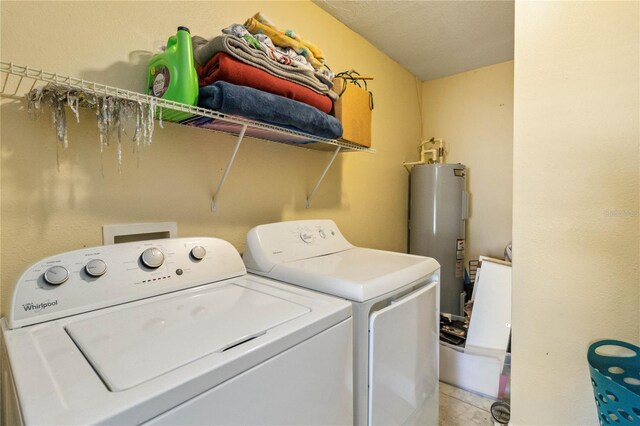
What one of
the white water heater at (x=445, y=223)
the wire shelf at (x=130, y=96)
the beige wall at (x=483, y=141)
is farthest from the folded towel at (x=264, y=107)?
the beige wall at (x=483, y=141)

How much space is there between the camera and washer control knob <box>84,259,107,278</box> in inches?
34.9

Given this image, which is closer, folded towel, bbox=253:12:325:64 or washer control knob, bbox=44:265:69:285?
washer control knob, bbox=44:265:69:285

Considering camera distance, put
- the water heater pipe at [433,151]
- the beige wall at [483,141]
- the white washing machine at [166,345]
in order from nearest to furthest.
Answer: the white washing machine at [166,345] → the beige wall at [483,141] → the water heater pipe at [433,151]

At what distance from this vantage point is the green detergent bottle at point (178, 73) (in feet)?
3.40

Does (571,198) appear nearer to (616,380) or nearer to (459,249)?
(616,380)

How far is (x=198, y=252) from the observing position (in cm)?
112

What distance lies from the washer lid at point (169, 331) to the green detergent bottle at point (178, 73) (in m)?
0.69

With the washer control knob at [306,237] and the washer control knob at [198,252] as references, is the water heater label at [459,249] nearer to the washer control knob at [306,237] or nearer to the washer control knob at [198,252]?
the washer control knob at [306,237]

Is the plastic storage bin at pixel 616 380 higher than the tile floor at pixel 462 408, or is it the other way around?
the plastic storage bin at pixel 616 380

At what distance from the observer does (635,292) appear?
1.16m

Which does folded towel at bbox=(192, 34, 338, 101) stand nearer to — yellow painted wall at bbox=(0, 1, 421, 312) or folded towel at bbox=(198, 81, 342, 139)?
folded towel at bbox=(198, 81, 342, 139)

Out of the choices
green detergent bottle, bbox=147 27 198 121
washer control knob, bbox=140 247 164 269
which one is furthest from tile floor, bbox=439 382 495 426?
green detergent bottle, bbox=147 27 198 121

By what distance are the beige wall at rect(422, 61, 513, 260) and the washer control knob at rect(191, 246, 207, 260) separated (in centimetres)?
264

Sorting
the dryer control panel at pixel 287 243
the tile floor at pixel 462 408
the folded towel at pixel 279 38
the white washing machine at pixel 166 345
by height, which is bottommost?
the tile floor at pixel 462 408
